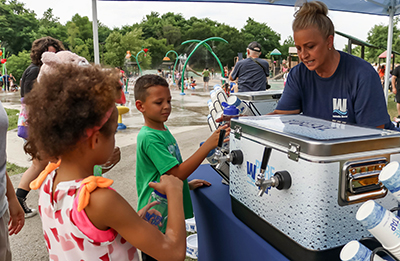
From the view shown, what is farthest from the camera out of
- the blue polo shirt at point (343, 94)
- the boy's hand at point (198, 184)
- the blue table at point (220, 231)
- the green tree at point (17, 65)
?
the green tree at point (17, 65)

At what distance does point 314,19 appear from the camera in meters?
1.22

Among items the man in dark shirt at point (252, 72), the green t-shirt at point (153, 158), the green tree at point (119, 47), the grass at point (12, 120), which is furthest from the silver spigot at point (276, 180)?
the green tree at point (119, 47)

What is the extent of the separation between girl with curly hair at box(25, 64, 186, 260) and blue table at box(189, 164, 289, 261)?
25 centimetres

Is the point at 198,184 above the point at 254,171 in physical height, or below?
below

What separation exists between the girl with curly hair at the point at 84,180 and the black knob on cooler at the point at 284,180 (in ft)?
1.01

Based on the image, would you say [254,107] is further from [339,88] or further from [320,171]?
[320,171]

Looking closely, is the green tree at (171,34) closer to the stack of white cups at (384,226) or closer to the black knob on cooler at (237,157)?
the black knob on cooler at (237,157)

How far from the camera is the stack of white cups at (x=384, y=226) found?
0.56m

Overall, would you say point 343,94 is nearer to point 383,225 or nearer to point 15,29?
point 383,225

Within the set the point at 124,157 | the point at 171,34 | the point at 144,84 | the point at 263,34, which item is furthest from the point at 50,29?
the point at 144,84

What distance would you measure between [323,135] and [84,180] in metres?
0.62

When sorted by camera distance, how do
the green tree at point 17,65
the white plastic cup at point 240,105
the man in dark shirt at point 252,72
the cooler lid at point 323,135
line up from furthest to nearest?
the green tree at point 17,65 < the man in dark shirt at point 252,72 < the white plastic cup at point 240,105 < the cooler lid at point 323,135

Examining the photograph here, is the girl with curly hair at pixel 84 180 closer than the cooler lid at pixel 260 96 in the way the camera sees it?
Yes

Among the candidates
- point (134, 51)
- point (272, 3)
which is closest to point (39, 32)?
point (134, 51)
